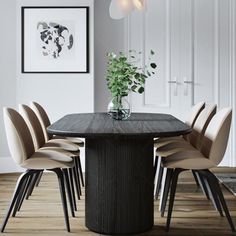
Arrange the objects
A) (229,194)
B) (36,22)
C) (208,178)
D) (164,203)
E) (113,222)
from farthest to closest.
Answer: (36,22) < (229,194) < (164,203) < (208,178) < (113,222)

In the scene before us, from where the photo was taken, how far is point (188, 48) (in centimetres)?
534

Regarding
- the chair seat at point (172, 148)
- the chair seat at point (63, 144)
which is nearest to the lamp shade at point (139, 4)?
the chair seat at point (172, 148)

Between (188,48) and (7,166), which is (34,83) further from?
(188,48)

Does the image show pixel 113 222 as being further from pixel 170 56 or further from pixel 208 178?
pixel 170 56

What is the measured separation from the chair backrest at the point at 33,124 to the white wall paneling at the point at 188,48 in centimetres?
200

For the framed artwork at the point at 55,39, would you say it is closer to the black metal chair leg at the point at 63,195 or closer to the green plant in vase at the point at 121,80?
the green plant in vase at the point at 121,80

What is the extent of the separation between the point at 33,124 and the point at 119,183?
1.16 metres

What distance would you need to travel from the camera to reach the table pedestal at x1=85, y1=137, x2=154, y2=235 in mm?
2770

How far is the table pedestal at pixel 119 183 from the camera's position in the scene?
109 inches

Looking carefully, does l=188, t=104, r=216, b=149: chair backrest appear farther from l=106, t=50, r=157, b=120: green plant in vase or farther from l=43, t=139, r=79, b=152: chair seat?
l=43, t=139, r=79, b=152: chair seat

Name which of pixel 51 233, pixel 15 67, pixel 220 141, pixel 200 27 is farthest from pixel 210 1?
pixel 51 233

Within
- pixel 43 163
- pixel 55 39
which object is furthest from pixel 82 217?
pixel 55 39

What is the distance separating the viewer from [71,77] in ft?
16.7

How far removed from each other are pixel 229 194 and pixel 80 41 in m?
2.36
